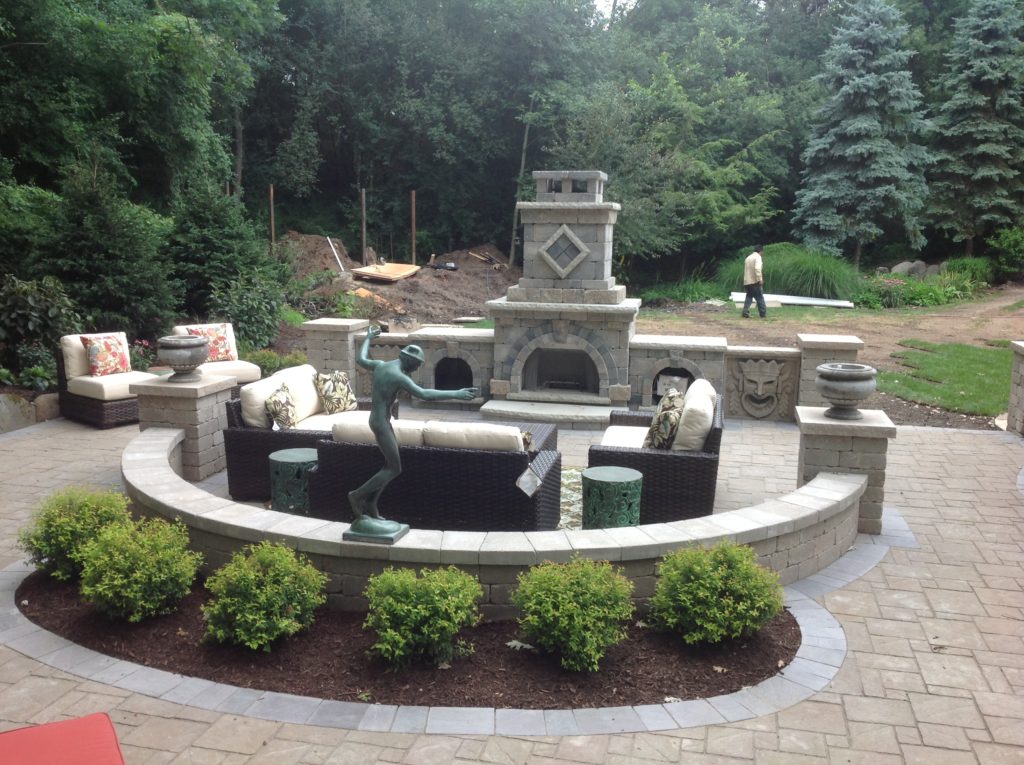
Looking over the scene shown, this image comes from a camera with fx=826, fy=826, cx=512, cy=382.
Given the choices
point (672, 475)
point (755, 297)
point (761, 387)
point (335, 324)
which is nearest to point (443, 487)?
point (672, 475)

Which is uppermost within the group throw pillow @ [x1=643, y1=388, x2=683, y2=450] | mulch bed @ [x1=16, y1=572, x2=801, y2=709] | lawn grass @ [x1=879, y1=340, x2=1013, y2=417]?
throw pillow @ [x1=643, y1=388, x2=683, y2=450]

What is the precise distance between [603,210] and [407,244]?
18403mm

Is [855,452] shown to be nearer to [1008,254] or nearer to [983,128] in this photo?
[1008,254]

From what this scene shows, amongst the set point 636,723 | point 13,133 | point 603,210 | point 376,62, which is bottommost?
point 636,723

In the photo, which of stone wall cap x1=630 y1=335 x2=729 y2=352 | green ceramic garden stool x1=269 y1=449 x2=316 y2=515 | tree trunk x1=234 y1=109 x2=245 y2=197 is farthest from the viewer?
tree trunk x1=234 y1=109 x2=245 y2=197

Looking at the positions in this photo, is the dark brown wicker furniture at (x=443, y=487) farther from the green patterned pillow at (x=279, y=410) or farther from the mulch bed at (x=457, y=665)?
the mulch bed at (x=457, y=665)

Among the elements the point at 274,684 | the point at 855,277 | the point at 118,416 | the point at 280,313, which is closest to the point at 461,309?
the point at 280,313

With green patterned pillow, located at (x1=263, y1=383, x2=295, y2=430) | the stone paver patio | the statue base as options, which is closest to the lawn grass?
the stone paver patio

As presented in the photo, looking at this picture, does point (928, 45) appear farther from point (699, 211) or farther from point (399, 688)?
point (399, 688)

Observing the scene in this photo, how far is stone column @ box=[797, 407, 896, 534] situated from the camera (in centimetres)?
651

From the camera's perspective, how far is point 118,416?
33.3 feet

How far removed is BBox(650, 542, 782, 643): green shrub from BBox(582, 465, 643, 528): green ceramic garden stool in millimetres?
1374

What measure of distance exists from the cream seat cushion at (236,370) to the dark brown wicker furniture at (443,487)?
4.97m

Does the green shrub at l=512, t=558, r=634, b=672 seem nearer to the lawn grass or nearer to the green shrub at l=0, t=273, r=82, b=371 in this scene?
the lawn grass
